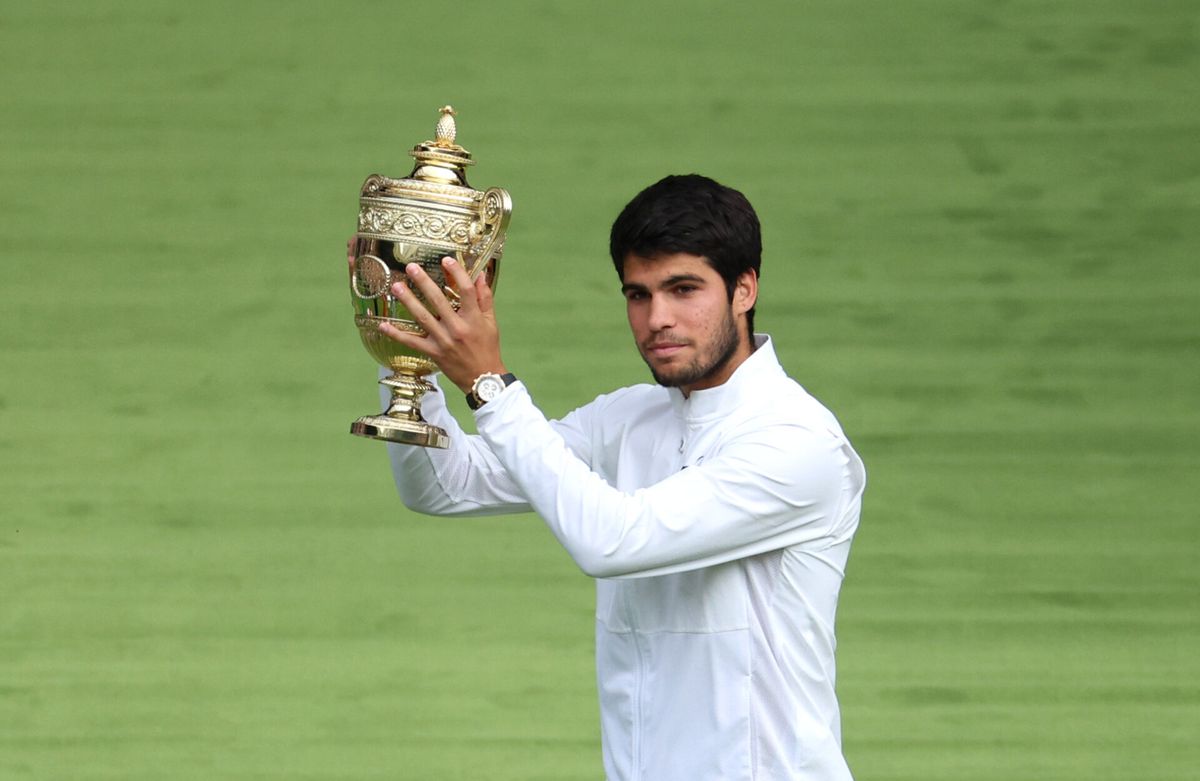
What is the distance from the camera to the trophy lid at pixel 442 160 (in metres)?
2.39

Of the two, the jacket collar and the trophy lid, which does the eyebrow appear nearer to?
the jacket collar

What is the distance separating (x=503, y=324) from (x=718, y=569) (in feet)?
5.51

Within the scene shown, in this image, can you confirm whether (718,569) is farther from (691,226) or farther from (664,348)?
(691,226)

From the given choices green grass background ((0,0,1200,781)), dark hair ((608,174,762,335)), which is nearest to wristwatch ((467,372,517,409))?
dark hair ((608,174,762,335))

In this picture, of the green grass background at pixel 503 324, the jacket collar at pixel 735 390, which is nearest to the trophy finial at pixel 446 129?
the jacket collar at pixel 735 390

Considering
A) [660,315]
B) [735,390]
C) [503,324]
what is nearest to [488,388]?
[660,315]

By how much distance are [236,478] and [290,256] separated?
0.48 m

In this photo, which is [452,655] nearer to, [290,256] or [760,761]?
[290,256]

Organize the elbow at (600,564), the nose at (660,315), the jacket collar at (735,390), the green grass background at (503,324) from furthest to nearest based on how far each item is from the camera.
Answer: the green grass background at (503,324)
the jacket collar at (735,390)
the nose at (660,315)
the elbow at (600,564)

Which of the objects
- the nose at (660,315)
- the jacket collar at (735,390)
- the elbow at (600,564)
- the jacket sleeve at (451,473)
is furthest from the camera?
the jacket sleeve at (451,473)

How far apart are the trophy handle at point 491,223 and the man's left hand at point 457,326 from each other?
7 cm

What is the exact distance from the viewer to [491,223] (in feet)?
7.71

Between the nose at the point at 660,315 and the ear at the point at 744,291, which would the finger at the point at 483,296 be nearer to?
the nose at the point at 660,315

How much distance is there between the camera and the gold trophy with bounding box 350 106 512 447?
91.4 inches
